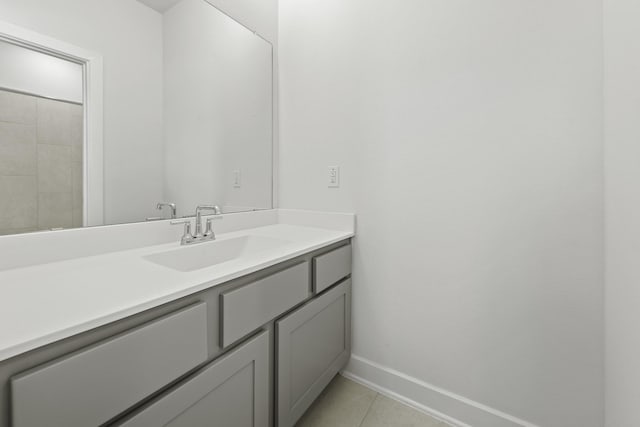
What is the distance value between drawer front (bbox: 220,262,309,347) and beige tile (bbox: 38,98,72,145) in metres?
0.75

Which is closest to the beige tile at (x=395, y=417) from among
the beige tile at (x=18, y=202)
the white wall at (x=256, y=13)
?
the beige tile at (x=18, y=202)

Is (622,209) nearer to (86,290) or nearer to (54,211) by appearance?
(86,290)

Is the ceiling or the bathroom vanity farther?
the ceiling

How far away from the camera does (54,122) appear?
0.90 metres

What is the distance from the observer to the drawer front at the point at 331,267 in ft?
3.87

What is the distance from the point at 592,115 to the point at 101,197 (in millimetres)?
1749

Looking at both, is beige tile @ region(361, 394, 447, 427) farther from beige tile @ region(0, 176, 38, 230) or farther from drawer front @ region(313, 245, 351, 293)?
beige tile @ region(0, 176, 38, 230)

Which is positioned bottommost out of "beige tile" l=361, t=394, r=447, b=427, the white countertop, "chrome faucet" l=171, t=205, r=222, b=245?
"beige tile" l=361, t=394, r=447, b=427

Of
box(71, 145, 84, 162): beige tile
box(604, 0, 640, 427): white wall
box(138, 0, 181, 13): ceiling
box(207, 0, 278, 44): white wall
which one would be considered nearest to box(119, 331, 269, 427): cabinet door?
box(71, 145, 84, 162): beige tile

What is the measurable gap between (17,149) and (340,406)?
5.17ft

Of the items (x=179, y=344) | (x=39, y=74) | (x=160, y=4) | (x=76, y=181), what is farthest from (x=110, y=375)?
(x=160, y=4)

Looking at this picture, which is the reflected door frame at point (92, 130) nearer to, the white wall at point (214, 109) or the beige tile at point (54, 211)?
the beige tile at point (54, 211)

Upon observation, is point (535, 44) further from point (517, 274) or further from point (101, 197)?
point (101, 197)

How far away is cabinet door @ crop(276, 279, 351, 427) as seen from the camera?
99 cm
